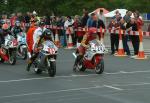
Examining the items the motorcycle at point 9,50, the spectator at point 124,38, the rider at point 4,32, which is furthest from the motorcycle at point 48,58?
the spectator at point 124,38

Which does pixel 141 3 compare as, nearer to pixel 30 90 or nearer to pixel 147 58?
pixel 147 58

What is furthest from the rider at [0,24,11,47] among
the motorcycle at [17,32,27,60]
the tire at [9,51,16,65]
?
the motorcycle at [17,32,27,60]

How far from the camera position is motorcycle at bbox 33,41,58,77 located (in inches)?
661

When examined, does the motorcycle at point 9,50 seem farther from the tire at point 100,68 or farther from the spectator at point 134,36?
the spectator at point 134,36

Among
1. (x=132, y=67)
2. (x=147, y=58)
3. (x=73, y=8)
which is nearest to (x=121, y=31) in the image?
(x=147, y=58)

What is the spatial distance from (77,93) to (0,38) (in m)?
9.23

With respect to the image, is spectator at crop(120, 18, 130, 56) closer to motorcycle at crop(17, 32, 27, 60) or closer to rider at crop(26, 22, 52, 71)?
motorcycle at crop(17, 32, 27, 60)

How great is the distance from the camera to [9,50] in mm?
21484

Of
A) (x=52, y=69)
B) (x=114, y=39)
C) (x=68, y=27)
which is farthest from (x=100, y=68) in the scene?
(x=68, y=27)

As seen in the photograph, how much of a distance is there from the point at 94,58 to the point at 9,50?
15.2 ft

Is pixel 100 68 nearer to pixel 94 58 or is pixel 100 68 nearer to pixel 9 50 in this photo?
pixel 94 58

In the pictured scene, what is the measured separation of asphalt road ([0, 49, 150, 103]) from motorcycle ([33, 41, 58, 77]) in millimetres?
266

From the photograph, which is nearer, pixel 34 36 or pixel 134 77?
pixel 134 77

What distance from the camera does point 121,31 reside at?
82.6 ft
